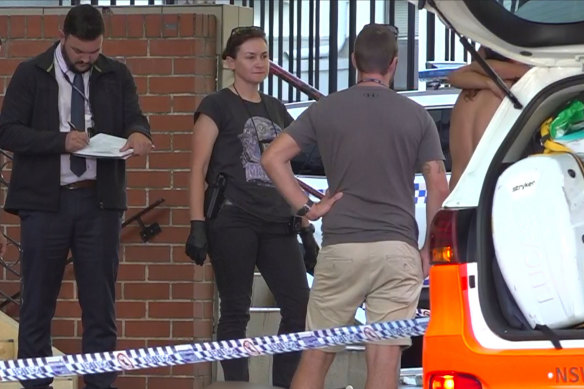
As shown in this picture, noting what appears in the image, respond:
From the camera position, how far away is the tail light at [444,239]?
4.58m

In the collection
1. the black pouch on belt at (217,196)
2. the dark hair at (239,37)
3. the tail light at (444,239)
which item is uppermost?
the dark hair at (239,37)

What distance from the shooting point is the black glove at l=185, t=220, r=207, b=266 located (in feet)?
22.6

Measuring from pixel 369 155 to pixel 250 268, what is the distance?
133 cm

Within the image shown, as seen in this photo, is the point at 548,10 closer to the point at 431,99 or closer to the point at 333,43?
the point at 431,99

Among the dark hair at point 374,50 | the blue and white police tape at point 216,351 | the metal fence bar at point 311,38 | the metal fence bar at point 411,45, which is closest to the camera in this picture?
the blue and white police tape at point 216,351

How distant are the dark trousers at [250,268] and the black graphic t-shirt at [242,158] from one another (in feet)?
0.22

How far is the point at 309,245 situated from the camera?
7.46 m

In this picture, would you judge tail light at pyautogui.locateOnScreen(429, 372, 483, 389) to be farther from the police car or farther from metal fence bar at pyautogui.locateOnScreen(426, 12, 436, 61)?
metal fence bar at pyautogui.locateOnScreen(426, 12, 436, 61)

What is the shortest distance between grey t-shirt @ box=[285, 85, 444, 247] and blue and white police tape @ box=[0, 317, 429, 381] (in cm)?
40

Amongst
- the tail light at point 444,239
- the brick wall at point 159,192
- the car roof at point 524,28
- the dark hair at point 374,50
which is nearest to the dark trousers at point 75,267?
the brick wall at point 159,192

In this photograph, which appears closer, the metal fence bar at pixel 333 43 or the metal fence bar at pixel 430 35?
the metal fence bar at pixel 333 43

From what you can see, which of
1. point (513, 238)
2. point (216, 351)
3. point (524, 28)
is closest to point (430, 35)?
point (216, 351)

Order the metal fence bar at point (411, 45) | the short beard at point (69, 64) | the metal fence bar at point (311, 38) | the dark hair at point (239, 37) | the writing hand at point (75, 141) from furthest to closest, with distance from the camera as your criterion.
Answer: the metal fence bar at point (311, 38) < the metal fence bar at point (411, 45) < the dark hair at point (239, 37) < the short beard at point (69, 64) < the writing hand at point (75, 141)

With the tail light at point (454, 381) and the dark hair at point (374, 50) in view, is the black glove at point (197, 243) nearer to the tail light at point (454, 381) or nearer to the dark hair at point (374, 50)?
the dark hair at point (374, 50)
